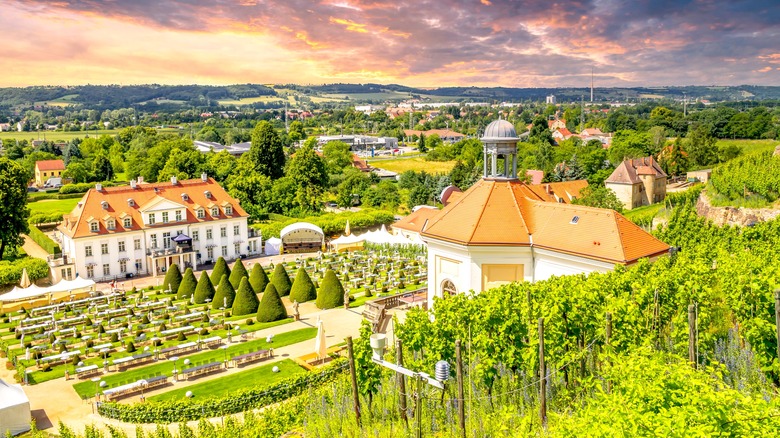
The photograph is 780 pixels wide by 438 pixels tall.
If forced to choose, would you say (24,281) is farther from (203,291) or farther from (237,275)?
(237,275)

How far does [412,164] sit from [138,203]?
8635 centimetres

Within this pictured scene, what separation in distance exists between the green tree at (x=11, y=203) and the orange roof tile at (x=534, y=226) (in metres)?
35.6

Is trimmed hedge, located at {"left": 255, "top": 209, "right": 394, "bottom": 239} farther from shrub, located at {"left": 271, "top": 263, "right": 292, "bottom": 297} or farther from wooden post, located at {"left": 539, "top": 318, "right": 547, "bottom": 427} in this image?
wooden post, located at {"left": 539, "top": 318, "right": 547, "bottom": 427}

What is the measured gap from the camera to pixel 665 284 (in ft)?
65.5

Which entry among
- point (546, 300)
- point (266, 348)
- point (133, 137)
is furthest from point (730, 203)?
point (133, 137)

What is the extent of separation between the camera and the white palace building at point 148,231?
45062 mm

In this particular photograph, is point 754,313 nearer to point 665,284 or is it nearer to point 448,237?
point 665,284

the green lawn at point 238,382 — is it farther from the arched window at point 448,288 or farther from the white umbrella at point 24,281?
the white umbrella at point 24,281

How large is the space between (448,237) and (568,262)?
5.50 metres

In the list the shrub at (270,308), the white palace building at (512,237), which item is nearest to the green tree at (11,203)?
the shrub at (270,308)

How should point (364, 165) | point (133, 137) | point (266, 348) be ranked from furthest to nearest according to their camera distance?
point (133, 137) → point (364, 165) → point (266, 348)

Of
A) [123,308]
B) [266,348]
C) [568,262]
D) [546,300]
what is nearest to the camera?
[546,300]

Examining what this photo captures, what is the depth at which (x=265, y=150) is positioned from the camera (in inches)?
3263

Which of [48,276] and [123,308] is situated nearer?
[123,308]
